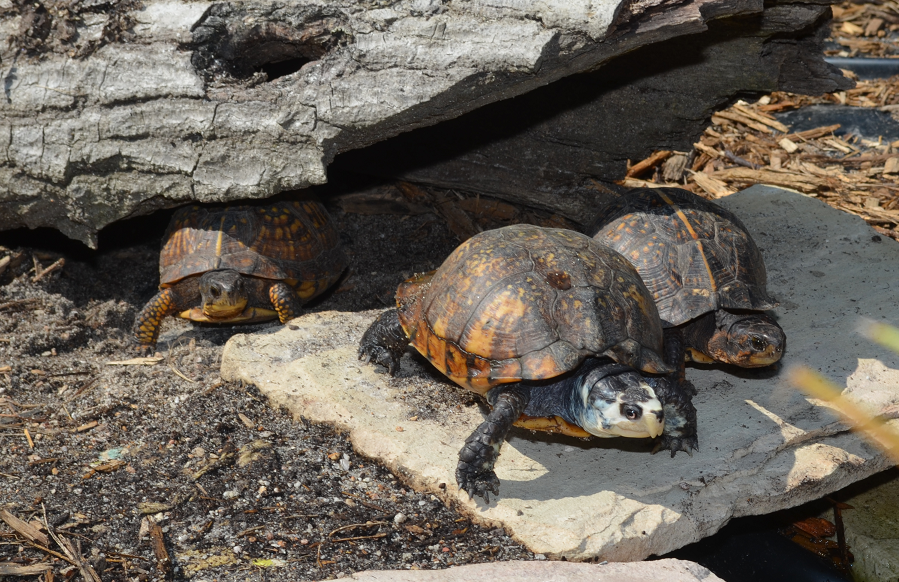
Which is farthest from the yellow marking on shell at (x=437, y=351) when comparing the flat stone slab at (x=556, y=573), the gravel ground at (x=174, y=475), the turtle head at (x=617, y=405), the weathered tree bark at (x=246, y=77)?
the weathered tree bark at (x=246, y=77)

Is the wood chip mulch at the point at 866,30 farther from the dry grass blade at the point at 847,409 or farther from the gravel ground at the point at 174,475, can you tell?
the gravel ground at the point at 174,475

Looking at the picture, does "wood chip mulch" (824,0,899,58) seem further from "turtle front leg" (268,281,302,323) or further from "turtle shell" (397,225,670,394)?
"turtle front leg" (268,281,302,323)

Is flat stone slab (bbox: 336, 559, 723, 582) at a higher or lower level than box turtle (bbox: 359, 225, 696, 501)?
lower

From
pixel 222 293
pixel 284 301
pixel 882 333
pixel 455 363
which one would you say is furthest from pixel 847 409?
pixel 222 293

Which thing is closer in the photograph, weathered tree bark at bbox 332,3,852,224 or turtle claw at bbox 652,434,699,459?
turtle claw at bbox 652,434,699,459

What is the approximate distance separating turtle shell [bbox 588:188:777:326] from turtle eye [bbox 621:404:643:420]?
106cm

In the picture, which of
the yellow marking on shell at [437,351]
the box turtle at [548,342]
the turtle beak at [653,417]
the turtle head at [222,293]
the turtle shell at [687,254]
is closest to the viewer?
the turtle beak at [653,417]

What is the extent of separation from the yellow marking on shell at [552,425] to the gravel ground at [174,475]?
1.69ft

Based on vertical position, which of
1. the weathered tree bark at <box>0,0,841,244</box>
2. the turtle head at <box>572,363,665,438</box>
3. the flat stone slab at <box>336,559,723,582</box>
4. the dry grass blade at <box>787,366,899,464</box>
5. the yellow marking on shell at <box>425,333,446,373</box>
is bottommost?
the dry grass blade at <box>787,366,899,464</box>

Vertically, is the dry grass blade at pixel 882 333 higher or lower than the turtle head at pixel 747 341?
lower

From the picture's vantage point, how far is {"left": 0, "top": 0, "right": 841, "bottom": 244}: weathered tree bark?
11.9 feet

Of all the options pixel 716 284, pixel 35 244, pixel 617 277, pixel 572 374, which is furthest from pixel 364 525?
pixel 35 244

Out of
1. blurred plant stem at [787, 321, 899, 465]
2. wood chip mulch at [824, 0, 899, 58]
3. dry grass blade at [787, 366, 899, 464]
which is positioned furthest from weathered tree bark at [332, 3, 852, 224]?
wood chip mulch at [824, 0, 899, 58]

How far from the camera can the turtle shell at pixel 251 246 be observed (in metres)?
4.92
